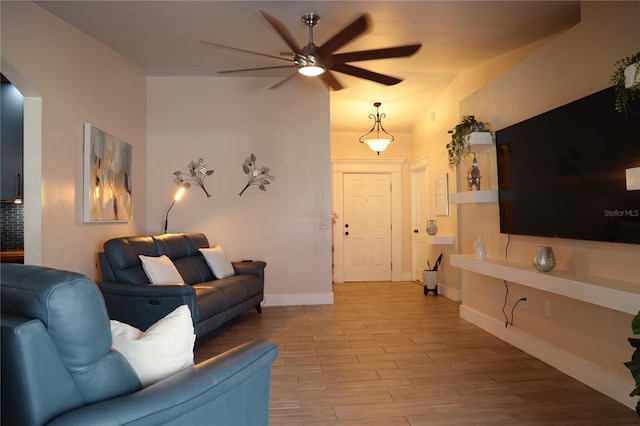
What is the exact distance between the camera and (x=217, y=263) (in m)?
4.42

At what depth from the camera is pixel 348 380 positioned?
2789 millimetres

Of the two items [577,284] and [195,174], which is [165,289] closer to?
[195,174]

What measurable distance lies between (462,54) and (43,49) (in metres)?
3.92

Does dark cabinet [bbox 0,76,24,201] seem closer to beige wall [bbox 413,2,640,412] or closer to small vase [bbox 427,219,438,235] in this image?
beige wall [bbox 413,2,640,412]

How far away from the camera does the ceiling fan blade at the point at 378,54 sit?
2963mm

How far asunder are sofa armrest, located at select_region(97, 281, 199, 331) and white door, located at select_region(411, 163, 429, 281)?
14.0 ft

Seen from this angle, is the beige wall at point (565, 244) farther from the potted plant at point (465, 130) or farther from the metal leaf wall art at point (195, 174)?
the metal leaf wall art at point (195, 174)

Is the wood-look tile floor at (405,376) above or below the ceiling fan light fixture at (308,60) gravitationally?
below

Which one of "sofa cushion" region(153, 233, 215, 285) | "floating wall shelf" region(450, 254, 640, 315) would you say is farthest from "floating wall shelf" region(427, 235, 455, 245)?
"sofa cushion" region(153, 233, 215, 285)

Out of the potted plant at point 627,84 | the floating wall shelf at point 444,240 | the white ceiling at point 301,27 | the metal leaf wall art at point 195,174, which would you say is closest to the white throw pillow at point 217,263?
the metal leaf wall art at point 195,174

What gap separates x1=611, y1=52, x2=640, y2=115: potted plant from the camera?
6.78 feet

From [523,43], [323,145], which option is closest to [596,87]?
[523,43]

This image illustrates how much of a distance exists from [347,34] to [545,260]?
2221 millimetres

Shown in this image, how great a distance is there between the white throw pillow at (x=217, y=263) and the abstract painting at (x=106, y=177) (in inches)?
39.3
